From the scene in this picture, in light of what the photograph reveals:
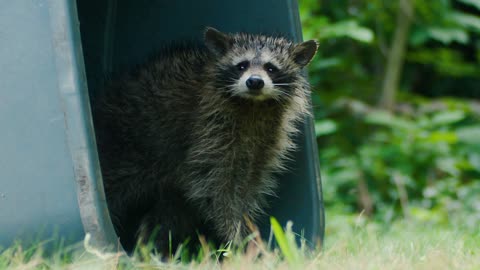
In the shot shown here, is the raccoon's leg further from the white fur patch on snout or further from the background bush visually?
the background bush

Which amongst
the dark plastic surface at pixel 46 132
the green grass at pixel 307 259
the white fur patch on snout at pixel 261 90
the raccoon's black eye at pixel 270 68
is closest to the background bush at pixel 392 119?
the raccoon's black eye at pixel 270 68

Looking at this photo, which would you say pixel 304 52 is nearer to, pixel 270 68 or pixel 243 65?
pixel 270 68

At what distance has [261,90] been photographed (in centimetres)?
357

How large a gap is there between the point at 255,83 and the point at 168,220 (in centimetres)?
96

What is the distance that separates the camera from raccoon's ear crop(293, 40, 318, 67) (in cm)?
375

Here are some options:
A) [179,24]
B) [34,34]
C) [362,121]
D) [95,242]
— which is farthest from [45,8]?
[362,121]

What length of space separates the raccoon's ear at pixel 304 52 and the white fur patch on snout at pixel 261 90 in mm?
219

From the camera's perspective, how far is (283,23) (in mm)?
3936

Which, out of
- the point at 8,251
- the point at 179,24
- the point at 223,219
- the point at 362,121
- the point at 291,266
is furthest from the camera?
the point at 362,121

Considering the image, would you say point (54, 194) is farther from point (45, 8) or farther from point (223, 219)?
point (223, 219)

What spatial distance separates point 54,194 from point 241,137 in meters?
1.17

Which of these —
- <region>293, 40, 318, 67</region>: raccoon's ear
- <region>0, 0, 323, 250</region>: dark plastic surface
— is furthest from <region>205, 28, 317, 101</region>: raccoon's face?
<region>0, 0, 323, 250</region>: dark plastic surface

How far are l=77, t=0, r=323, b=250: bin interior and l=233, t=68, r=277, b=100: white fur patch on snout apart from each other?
12.4 inches

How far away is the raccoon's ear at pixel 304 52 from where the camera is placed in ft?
12.3
